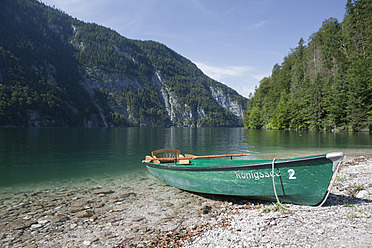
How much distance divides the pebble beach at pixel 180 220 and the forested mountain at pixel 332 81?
189 feet

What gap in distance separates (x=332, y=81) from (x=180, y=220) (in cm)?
7673

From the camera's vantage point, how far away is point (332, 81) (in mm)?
65375

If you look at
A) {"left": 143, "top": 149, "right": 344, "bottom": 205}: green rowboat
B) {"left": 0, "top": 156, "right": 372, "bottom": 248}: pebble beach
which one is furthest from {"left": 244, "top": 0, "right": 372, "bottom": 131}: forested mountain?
{"left": 143, "top": 149, "right": 344, "bottom": 205}: green rowboat

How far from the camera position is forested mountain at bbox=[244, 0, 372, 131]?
174ft

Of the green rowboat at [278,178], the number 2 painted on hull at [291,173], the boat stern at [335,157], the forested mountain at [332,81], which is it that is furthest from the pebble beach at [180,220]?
the forested mountain at [332,81]

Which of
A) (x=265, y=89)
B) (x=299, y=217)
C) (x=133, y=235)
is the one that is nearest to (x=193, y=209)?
(x=133, y=235)

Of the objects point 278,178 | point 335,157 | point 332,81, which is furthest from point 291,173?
point 332,81

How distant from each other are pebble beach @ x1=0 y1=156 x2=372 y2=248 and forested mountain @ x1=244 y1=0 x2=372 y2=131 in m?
57.5

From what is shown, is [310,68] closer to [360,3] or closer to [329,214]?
[360,3]

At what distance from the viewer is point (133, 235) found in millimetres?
5719

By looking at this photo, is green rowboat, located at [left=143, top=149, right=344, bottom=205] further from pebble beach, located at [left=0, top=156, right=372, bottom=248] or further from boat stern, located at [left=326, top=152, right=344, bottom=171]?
pebble beach, located at [left=0, top=156, right=372, bottom=248]

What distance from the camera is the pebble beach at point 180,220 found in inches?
183

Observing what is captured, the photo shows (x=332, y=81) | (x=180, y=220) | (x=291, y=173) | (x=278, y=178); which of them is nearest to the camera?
(x=291, y=173)

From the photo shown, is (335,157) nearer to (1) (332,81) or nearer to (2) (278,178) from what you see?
(2) (278,178)
